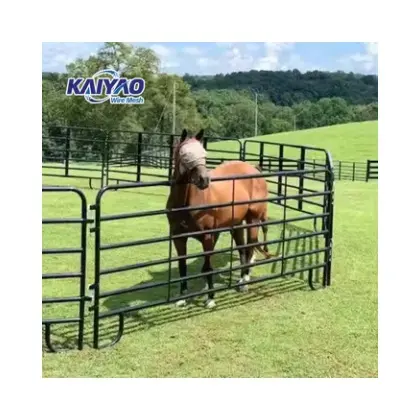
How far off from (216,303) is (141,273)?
3.54 ft

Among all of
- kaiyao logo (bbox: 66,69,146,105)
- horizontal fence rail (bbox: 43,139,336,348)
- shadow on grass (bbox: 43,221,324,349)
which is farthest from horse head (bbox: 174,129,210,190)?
kaiyao logo (bbox: 66,69,146,105)

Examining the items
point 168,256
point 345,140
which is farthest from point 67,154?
point 345,140

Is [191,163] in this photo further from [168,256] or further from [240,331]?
[168,256]

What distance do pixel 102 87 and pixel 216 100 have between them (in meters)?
7.48

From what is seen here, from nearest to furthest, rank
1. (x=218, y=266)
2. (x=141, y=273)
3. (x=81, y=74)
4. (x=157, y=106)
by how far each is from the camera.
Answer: (x=141, y=273), (x=218, y=266), (x=81, y=74), (x=157, y=106)

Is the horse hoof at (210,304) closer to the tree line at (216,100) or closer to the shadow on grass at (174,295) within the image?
the shadow on grass at (174,295)

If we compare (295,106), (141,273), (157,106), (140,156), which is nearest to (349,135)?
(295,106)

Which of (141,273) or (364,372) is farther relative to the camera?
(141,273)

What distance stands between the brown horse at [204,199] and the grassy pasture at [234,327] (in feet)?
1.20

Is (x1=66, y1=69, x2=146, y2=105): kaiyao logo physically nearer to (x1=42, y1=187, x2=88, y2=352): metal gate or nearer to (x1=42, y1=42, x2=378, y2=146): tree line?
(x1=42, y1=42, x2=378, y2=146): tree line

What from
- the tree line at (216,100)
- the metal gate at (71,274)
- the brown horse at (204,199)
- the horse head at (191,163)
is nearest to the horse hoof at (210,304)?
the brown horse at (204,199)

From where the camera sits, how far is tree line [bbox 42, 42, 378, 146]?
1060 cm
